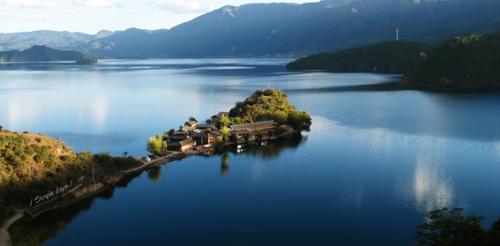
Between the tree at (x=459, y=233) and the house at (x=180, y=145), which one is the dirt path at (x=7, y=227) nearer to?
the house at (x=180, y=145)

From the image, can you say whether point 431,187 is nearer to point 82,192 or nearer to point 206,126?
point 82,192

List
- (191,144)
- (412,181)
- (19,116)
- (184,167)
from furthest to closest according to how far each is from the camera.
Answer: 1. (19,116)
2. (191,144)
3. (184,167)
4. (412,181)

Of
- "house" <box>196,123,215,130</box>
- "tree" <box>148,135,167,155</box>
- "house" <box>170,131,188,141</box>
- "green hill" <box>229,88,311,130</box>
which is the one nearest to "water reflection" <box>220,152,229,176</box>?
"house" <box>170,131,188,141</box>

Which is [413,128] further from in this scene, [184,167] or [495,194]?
[184,167]

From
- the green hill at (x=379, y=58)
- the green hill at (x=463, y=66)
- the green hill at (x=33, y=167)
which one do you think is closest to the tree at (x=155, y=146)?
the green hill at (x=33, y=167)

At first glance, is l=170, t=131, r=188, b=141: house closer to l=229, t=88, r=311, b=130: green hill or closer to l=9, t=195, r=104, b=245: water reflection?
l=229, t=88, r=311, b=130: green hill

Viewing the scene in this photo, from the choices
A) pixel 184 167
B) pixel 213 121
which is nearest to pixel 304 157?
pixel 184 167

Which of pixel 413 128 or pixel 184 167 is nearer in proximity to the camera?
pixel 184 167
